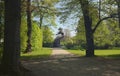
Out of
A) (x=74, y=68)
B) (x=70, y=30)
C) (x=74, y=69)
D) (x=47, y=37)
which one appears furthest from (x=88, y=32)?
(x=47, y=37)

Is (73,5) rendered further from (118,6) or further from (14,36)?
(14,36)

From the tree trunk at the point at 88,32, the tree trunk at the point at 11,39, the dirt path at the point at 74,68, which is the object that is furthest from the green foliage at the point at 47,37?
the tree trunk at the point at 11,39

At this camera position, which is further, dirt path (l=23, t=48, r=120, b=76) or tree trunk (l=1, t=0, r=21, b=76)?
dirt path (l=23, t=48, r=120, b=76)

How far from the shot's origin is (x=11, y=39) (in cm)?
1295

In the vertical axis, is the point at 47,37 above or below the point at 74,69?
above

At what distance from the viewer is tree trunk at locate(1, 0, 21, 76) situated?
12.9 m

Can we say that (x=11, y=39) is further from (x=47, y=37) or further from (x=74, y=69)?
(x=47, y=37)

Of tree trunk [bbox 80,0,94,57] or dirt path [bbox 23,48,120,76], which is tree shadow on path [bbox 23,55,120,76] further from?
tree trunk [bbox 80,0,94,57]

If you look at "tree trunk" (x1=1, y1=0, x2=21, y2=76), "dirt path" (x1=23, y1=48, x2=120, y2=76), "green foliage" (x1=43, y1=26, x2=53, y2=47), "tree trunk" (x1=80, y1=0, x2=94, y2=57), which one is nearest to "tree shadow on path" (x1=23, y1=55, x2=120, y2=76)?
"dirt path" (x1=23, y1=48, x2=120, y2=76)

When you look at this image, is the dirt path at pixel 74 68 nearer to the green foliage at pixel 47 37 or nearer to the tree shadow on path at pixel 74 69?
the tree shadow on path at pixel 74 69

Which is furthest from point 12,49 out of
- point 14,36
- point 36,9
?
point 36,9

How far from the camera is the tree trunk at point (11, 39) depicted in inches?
508

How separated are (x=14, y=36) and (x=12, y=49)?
1.98ft

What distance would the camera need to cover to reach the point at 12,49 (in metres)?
13.0
